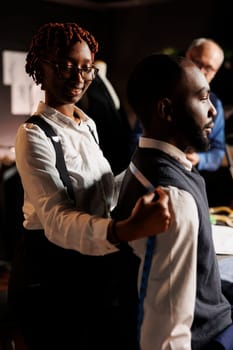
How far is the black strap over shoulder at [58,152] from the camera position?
4.02 ft

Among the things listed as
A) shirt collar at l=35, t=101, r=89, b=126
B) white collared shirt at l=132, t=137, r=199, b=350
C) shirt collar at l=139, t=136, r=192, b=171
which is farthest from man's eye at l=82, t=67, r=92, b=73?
white collared shirt at l=132, t=137, r=199, b=350

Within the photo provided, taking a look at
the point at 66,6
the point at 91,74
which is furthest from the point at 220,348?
the point at 66,6

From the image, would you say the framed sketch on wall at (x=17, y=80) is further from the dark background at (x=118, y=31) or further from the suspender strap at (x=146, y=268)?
the suspender strap at (x=146, y=268)

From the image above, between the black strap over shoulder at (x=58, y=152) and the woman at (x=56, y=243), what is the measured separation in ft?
0.04

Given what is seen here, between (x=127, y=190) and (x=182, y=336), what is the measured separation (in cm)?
33

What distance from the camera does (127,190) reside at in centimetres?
118

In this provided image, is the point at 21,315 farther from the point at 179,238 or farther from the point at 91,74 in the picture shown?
the point at 91,74

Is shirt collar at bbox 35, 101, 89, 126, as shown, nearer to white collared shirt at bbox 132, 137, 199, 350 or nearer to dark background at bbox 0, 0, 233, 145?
white collared shirt at bbox 132, 137, 199, 350

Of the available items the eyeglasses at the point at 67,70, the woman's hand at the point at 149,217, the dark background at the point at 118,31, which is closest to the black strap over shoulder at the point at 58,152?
the eyeglasses at the point at 67,70

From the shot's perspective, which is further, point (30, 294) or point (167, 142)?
point (30, 294)

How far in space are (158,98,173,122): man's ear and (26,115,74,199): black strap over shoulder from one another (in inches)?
10.6

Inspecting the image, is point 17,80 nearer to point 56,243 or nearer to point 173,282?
point 56,243

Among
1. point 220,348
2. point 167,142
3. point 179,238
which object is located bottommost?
point 220,348

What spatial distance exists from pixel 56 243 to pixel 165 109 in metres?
0.38
